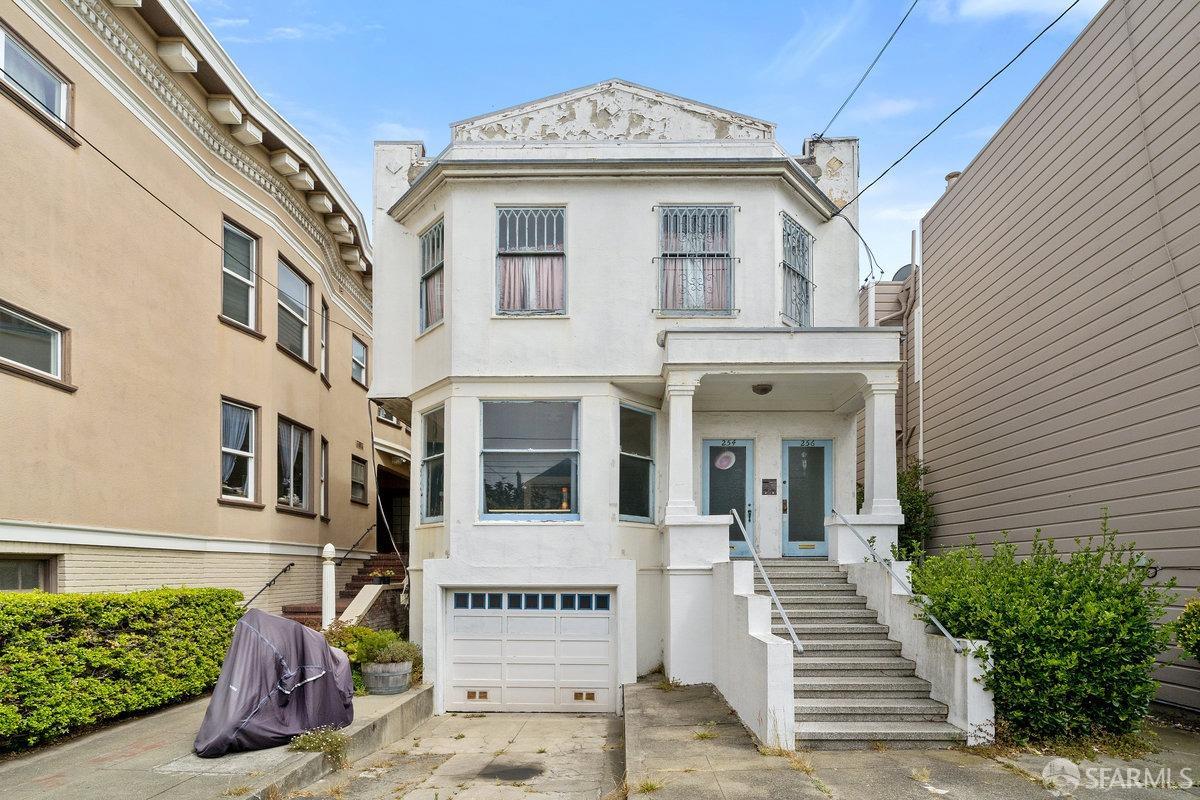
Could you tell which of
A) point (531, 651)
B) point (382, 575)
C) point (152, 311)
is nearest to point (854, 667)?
point (531, 651)

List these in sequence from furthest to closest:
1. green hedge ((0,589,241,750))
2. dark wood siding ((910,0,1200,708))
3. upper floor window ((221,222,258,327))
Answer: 1. upper floor window ((221,222,258,327))
2. dark wood siding ((910,0,1200,708))
3. green hedge ((0,589,241,750))

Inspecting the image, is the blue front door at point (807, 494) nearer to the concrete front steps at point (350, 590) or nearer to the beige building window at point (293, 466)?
the concrete front steps at point (350, 590)

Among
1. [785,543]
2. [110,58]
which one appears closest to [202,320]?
[110,58]

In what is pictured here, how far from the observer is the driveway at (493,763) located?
8.27 metres

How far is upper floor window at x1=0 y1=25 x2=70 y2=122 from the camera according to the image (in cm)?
916

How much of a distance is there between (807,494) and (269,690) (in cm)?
817

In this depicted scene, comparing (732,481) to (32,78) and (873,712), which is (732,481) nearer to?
(873,712)

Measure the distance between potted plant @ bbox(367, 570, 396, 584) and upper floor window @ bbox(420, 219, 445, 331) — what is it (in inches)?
186

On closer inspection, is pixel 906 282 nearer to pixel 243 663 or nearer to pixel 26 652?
Result: pixel 243 663

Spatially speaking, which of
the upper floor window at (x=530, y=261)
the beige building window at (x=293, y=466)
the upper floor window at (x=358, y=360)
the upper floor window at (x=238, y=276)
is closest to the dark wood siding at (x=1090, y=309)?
the upper floor window at (x=530, y=261)

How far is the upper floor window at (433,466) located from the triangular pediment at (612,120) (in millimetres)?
4220

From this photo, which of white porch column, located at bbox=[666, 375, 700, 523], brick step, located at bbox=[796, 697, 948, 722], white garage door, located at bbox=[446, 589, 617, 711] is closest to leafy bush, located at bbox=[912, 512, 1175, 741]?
brick step, located at bbox=[796, 697, 948, 722]
